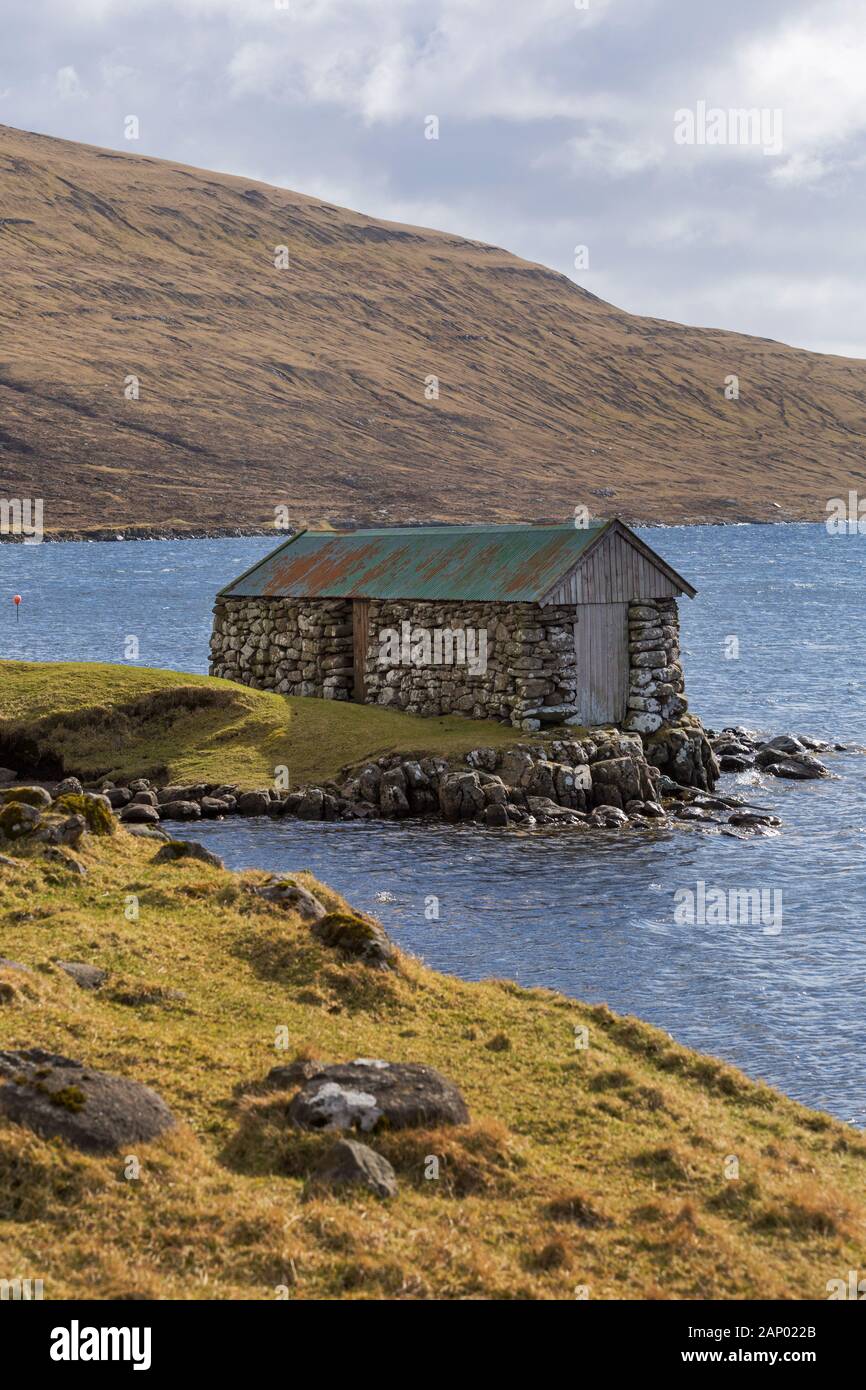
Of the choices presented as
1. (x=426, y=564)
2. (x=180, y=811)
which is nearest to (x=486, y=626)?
(x=426, y=564)

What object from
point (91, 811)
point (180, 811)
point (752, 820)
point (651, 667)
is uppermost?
point (651, 667)

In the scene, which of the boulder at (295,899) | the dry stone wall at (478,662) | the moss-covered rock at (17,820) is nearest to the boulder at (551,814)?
the dry stone wall at (478,662)

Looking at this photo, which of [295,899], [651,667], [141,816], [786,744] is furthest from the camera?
[786,744]

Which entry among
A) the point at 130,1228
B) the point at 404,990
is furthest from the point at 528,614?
the point at 130,1228

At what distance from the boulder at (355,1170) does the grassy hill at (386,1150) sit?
0.20 metres

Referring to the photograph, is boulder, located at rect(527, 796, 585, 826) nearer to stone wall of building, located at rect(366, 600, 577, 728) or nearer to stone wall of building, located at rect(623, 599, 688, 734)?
stone wall of building, located at rect(366, 600, 577, 728)

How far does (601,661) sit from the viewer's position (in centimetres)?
4459

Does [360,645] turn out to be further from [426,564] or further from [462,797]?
[462,797]

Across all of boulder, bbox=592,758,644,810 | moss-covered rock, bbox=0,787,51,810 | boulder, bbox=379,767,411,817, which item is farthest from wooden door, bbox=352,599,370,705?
moss-covered rock, bbox=0,787,51,810

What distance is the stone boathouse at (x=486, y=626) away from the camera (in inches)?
1704

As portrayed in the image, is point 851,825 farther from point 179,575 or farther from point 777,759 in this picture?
point 179,575

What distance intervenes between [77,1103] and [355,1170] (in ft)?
9.42

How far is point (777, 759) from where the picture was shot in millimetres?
49688

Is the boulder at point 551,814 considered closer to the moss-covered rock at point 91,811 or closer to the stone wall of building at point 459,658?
the stone wall of building at point 459,658
